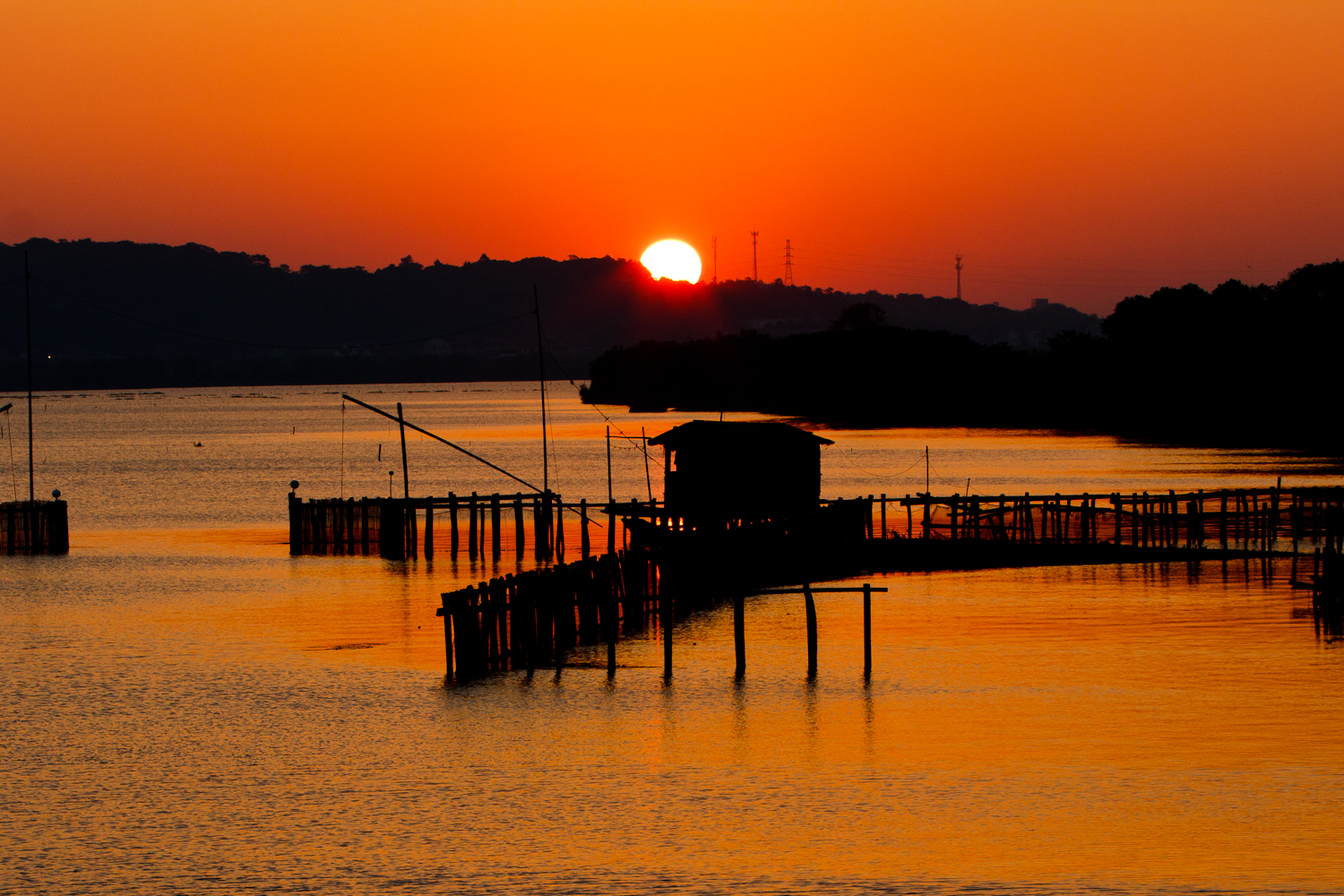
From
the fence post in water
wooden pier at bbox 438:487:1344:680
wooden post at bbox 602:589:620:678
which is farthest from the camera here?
the fence post in water

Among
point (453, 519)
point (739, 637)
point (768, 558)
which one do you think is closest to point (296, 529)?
point (453, 519)

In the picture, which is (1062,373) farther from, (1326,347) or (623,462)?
(623,462)

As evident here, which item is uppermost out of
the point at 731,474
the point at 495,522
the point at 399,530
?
the point at 731,474

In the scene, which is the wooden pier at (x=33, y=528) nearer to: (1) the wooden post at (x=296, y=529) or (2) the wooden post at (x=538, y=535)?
(1) the wooden post at (x=296, y=529)

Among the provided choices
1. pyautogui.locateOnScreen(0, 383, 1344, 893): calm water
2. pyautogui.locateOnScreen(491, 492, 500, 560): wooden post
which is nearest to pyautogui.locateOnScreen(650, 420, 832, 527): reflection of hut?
pyautogui.locateOnScreen(0, 383, 1344, 893): calm water

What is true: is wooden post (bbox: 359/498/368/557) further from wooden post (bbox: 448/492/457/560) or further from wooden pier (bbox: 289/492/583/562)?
wooden post (bbox: 448/492/457/560)

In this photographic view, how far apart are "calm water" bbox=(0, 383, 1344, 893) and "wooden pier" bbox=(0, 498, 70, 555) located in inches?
559

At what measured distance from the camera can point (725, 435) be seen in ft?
157

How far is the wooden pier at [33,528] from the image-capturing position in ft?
186

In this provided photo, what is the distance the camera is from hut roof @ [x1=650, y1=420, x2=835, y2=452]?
47.8 m

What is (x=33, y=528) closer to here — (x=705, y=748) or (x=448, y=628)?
(x=448, y=628)

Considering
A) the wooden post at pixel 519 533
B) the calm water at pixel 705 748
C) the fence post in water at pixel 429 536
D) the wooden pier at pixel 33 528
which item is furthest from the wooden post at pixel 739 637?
the wooden pier at pixel 33 528

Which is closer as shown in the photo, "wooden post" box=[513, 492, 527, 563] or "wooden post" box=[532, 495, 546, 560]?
"wooden post" box=[513, 492, 527, 563]

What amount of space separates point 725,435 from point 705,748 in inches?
992
